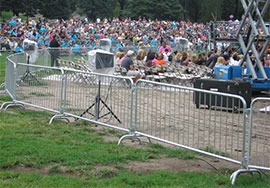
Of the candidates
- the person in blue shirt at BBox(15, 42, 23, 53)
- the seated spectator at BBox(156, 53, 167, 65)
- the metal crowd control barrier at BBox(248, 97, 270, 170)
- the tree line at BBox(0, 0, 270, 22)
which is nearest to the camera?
the metal crowd control barrier at BBox(248, 97, 270, 170)

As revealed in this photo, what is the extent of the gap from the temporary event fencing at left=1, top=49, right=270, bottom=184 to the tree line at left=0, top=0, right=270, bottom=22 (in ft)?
185

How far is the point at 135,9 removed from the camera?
263 feet

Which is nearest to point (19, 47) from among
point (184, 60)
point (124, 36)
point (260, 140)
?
point (124, 36)

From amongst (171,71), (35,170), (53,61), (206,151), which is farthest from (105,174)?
(53,61)

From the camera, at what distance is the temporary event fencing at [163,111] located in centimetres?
804

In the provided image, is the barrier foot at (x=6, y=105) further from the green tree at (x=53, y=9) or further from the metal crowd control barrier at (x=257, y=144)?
the green tree at (x=53, y=9)

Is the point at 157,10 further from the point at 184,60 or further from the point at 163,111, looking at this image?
the point at 163,111

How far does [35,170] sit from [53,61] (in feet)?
55.3

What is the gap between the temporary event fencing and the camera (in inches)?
316

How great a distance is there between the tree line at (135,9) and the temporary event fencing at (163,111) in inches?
2218

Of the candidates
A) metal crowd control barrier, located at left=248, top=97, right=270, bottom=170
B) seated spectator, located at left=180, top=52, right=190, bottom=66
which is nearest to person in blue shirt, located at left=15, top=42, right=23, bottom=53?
seated spectator, located at left=180, top=52, right=190, bottom=66

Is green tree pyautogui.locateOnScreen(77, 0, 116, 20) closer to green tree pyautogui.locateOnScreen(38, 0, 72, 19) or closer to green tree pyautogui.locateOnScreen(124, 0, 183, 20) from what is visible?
green tree pyautogui.locateOnScreen(124, 0, 183, 20)

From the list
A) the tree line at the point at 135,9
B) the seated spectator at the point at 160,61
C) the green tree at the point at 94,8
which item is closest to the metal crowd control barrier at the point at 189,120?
the seated spectator at the point at 160,61

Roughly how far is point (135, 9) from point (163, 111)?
7188 cm
